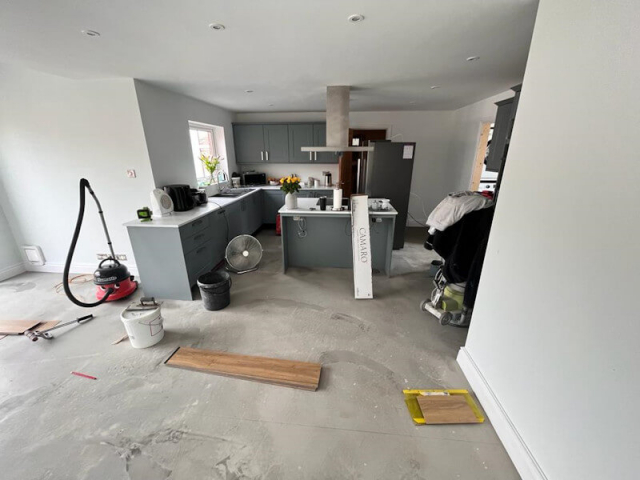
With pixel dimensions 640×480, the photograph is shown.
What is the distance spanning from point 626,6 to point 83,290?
15.7 ft

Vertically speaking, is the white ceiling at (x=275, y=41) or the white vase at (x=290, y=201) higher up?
the white ceiling at (x=275, y=41)

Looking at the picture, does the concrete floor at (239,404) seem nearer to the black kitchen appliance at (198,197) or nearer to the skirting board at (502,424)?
the skirting board at (502,424)

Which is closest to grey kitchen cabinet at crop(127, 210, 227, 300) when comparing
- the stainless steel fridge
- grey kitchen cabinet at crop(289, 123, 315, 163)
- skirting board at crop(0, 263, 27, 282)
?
skirting board at crop(0, 263, 27, 282)

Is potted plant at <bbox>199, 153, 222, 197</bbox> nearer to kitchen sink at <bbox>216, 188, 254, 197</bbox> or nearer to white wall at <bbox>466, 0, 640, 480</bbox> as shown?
kitchen sink at <bbox>216, 188, 254, 197</bbox>

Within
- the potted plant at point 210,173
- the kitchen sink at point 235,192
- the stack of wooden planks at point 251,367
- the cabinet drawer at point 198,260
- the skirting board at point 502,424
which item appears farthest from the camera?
the potted plant at point 210,173

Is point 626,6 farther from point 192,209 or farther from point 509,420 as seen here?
A: point 192,209

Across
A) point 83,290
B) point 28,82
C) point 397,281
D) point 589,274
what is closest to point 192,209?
point 83,290

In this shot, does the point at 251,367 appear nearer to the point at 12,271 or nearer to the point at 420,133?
the point at 12,271

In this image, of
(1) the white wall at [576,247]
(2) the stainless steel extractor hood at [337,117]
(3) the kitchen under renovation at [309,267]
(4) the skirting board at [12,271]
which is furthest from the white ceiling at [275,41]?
(4) the skirting board at [12,271]

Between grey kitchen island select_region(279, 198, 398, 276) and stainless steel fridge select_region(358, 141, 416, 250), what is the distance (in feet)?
3.27

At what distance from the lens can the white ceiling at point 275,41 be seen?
1.43 meters

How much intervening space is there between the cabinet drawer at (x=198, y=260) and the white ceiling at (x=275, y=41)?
6.11 feet

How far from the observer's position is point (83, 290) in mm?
3074

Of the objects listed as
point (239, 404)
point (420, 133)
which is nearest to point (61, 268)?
point (239, 404)
